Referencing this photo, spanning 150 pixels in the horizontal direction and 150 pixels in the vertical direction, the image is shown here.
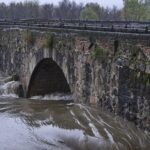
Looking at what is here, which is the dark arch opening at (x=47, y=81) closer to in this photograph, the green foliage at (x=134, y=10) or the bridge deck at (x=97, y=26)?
the bridge deck at (x=97, y=26)

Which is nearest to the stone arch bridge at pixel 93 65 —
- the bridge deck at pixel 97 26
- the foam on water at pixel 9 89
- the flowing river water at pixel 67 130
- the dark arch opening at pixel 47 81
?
the dark arch opening at pixel 47 81

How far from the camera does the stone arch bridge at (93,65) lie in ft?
54.6

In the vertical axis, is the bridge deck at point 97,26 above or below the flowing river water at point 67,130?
above

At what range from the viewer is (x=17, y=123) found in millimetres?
21234

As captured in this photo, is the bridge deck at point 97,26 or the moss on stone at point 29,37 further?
the moss on stone at point 29,37

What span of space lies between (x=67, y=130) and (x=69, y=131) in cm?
19

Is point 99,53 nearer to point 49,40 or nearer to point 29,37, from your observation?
point 49,40

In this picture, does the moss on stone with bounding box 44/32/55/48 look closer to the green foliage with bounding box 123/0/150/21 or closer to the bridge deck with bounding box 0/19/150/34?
the bridge deck with bounding box 0/19/150/34

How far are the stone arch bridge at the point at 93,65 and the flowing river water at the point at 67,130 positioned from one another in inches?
21.0

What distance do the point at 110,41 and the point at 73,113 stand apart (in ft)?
16.3

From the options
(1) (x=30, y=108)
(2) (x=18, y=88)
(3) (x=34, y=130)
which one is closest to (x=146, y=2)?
(2) (x=18, y=88)

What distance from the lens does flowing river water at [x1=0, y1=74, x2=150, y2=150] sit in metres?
16.8

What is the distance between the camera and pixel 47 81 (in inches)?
1203

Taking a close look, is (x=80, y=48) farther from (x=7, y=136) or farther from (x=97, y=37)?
(x=7, y=136)
